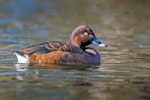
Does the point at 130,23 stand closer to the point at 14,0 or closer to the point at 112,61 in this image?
the point at 14,0

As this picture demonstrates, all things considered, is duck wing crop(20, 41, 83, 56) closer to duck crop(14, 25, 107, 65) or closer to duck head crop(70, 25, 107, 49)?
duck crop(14, 25, 107, 65)

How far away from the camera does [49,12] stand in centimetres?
2850

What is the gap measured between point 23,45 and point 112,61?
3414 millimetres

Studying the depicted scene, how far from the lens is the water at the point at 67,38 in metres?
10.7

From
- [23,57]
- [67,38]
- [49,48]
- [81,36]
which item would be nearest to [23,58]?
[23,57]

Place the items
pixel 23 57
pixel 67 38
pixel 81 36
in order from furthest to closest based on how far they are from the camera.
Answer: pixel 67 38 → pixel 81 36 → pixel 23 57

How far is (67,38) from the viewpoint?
1922 centimetres

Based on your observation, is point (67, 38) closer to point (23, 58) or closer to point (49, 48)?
point (49, 48)

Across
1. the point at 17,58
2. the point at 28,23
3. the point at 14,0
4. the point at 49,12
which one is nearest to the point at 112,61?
the point at 17,58

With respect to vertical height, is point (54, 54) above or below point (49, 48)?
below

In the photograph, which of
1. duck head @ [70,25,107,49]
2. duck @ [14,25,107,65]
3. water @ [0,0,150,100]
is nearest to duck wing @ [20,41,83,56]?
duck @ [14,25,107,65]

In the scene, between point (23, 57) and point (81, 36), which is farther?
point (81, 36)

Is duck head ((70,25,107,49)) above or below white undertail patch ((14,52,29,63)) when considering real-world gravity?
above

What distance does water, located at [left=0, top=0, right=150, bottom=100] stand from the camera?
10742 mm
